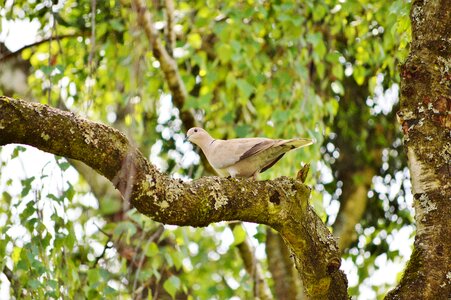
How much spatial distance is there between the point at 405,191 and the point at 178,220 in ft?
15.9

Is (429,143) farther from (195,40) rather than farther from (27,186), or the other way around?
(195,40)

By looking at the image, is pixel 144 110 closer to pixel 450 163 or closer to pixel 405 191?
pixel 405 191

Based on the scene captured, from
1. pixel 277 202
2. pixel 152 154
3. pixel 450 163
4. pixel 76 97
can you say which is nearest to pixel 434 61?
pixel 450 163

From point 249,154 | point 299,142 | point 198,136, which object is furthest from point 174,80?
point 299,142

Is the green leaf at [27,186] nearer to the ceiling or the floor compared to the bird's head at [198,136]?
nearer to the ceiling

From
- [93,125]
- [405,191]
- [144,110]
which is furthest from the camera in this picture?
[405,191]

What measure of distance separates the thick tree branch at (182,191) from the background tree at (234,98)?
172cm

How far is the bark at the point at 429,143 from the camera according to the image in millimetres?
3479

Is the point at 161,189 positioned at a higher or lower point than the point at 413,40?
higher

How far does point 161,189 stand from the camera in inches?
121

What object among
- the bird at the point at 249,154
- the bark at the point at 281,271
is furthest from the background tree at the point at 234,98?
the bird at the point at 249,154

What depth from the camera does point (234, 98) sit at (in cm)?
702

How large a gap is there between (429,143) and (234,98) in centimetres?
346

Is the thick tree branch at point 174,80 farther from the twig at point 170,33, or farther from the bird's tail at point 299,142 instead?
the bird's tail at point 299,142
